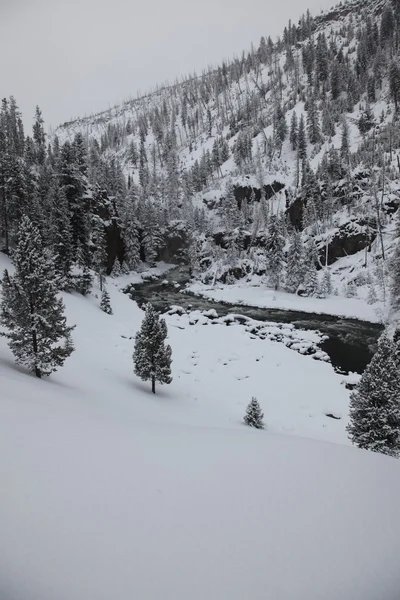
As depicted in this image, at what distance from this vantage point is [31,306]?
16.6 m

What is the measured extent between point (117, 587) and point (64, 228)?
46073mm

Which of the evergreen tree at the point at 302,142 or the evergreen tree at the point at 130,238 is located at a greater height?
the evergreen tree at the point at 302,142

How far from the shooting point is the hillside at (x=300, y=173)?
62.0m

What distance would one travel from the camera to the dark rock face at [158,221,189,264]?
9056 centimetres

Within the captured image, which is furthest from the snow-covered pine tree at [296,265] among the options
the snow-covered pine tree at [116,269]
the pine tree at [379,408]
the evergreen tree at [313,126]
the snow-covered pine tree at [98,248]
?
the evergreen tree at [313,126]

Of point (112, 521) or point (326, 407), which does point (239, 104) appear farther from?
point (112, 521)

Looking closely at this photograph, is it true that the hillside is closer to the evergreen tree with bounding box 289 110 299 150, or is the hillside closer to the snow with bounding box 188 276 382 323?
the evergreen tree with bounding box 289 110 299 150

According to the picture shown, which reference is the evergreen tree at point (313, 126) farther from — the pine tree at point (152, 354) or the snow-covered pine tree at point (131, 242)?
the pine tree at point (152, 354)

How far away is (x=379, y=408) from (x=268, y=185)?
87.5 m

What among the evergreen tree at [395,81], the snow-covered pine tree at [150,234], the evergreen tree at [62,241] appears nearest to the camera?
the evergreen tree at [62,241]

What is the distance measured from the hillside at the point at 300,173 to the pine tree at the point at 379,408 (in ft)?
105

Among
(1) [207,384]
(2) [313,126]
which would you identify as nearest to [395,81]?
(2) [313,126]

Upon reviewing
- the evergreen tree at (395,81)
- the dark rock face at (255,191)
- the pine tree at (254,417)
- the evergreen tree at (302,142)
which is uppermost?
the evergreen tree at (395,81)

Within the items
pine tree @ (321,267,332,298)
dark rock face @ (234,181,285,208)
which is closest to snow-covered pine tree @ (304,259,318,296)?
pine tree @ (321,267,332,298)
